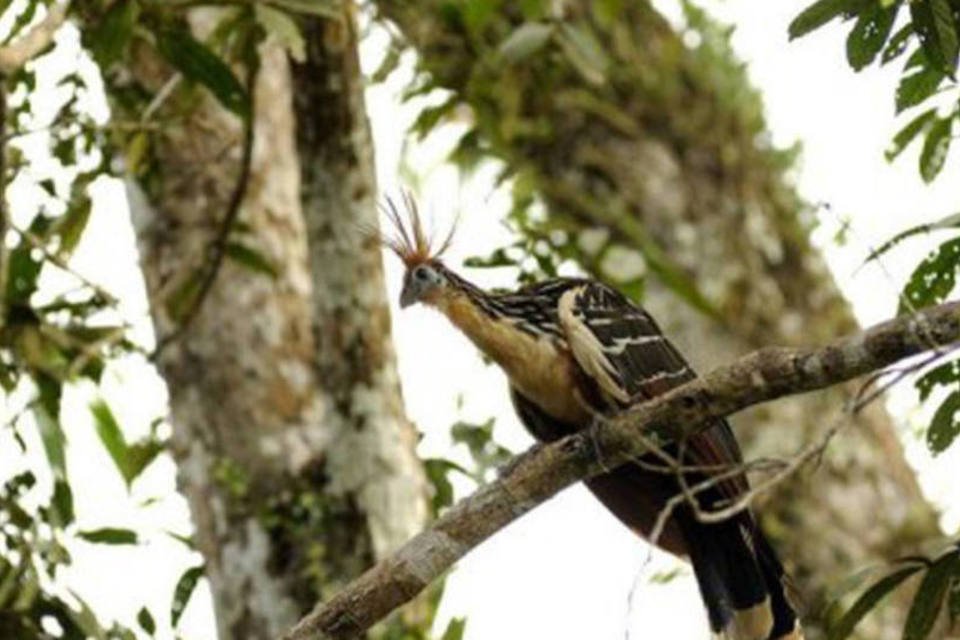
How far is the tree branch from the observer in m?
2.90

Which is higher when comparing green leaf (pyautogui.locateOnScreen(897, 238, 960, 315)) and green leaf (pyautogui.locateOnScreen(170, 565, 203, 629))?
green leaf (pyautogui.locateOnScreen(170, 565, 203, 629))

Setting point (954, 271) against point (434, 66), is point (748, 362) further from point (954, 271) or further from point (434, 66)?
point (434, 66)

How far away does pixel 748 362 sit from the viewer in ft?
9.79

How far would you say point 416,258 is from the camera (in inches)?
154

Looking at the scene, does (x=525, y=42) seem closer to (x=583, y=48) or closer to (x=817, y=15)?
(x=583, y=48)

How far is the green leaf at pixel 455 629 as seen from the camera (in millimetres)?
A: 4168

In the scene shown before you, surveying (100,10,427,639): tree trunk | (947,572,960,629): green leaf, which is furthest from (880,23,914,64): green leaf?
(100,10,427,639): tree trunk

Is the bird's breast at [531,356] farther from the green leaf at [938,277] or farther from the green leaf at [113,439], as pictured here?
the green leaf at [113,439]

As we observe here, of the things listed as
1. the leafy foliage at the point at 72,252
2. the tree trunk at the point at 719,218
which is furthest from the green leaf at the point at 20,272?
the tree trunk at the point at 719,218

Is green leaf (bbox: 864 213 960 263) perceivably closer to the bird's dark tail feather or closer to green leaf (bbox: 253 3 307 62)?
the bird's dark tail feather

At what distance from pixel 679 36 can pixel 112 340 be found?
364 centimetres

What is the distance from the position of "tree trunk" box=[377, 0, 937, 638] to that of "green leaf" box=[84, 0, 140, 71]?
8.04 feet

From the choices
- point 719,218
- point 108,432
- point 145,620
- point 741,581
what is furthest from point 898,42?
point 719,218

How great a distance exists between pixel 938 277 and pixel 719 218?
4.38 metres
